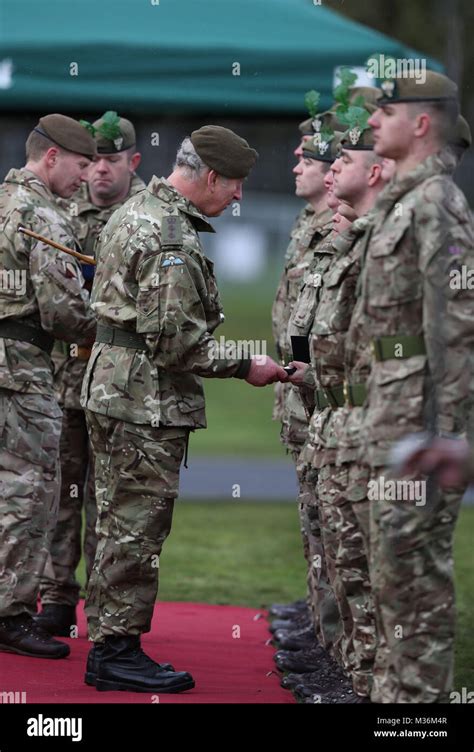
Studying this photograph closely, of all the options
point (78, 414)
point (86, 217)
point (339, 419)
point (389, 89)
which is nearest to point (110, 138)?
point (86, 217)

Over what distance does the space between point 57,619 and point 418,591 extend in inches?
129

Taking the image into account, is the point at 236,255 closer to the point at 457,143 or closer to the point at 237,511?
the point at 237,511

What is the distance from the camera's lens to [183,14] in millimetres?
11461

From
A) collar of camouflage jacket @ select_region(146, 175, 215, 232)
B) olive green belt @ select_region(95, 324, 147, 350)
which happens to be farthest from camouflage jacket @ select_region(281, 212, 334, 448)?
olive green belt @ select_region(95, 324, 147, 350)

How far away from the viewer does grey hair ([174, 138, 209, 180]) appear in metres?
6.27

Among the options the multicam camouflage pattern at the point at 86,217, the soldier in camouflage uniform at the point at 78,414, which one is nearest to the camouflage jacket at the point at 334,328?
the soldier in camouflage uniform at the point at 78,414

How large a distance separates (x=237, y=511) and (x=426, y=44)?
12.1 m

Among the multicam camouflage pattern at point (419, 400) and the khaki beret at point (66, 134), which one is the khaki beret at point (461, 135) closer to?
the multicam camouflage pattern at point (419, 400)

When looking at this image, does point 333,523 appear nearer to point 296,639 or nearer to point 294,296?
point 296,639

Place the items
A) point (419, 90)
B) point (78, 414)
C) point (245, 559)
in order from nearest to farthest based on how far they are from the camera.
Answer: point (419, 90) < point (78, 414) < point (245, 559)

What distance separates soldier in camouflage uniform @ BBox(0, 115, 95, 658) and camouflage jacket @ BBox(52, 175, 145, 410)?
1.79 ft

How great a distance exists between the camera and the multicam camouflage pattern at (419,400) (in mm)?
4699

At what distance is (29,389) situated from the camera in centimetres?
701
